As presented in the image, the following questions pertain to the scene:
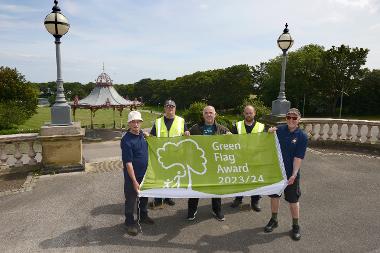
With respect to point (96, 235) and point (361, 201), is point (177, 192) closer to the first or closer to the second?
point (96, 235)

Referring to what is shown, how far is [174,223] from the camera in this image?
5441 millimetres

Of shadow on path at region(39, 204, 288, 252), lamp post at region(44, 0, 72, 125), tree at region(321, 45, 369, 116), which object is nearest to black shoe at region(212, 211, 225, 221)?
shadow on path at region(39, 204, 288, 252)

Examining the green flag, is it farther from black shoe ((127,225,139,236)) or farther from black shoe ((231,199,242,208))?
black shoe ((231,199,242,208))

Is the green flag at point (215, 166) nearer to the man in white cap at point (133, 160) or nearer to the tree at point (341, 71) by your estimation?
the man in white cap at point (133, 160)

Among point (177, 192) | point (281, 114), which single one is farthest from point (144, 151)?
point (281, 114)

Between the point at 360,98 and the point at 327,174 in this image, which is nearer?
the point at 327,174

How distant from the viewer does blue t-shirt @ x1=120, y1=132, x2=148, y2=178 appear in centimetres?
483

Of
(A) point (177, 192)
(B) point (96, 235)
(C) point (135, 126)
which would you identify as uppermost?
(C) point (135, 126)

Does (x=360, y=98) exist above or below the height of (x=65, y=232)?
above

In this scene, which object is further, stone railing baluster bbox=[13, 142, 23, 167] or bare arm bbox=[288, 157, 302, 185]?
stone railing baluster bbox=[13, 142, 23, 167]

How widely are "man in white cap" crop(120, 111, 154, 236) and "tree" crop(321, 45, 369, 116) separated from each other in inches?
1748

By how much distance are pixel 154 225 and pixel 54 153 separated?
399cm

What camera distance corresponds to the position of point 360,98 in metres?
45.9

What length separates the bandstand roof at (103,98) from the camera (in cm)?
Answer: 2609
